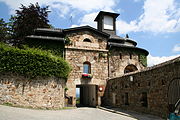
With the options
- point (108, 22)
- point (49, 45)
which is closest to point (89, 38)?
point (49, 45)

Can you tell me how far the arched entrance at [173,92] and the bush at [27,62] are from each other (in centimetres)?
785

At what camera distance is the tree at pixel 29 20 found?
758 inches

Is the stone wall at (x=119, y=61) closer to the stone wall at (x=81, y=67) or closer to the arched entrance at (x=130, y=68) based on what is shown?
the arched entrance at (x=130, y=68)

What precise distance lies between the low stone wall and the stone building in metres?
3.49

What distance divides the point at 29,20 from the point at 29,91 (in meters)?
11.0

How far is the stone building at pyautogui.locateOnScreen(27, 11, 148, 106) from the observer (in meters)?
16.9

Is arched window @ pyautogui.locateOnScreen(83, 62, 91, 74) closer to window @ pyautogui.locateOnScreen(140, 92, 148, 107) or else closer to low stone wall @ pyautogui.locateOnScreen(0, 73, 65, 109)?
low stone wall @ pyautogui.locateOnScreen(0, 73, 65, 109)

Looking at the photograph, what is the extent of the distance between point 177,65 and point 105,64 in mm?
9958

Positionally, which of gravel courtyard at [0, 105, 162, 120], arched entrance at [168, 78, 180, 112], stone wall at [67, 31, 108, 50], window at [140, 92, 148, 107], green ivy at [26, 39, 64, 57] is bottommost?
gravel courtyard at [0, 105, 162, 120]

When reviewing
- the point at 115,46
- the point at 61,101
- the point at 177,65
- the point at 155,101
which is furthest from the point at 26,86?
the point at 115,46

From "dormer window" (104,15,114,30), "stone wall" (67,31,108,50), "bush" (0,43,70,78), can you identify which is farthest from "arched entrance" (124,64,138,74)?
"bush" (0,43,70,78)

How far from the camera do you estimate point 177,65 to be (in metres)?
8.56

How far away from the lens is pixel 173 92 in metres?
8.82

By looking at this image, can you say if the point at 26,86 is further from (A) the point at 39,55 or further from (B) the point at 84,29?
(B) the point at 84,29
